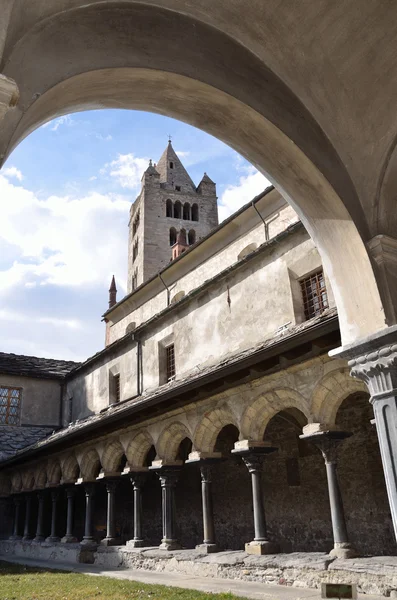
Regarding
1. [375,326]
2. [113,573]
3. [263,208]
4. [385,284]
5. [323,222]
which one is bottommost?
[113,573]

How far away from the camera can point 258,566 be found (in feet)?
28.3

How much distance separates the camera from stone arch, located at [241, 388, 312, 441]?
9.76 m

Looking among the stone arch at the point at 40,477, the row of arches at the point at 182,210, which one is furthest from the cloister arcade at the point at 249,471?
the row of arches at the point at 182,210

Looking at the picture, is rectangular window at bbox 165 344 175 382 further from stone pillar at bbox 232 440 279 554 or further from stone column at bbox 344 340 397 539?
stone column at bbox 344 340 397 539

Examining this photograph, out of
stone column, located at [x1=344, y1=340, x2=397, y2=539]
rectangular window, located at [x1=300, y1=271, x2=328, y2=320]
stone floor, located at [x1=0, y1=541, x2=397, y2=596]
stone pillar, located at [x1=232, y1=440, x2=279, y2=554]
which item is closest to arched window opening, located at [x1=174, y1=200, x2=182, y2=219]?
rectangular window, located at [x1=300, y1=271, x2=328, y2=320]

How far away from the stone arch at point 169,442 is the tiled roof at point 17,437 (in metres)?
11.5

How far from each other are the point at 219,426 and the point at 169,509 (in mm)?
2492

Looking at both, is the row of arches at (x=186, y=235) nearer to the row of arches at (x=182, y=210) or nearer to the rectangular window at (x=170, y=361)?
the row of arches at (x=182, y=210)

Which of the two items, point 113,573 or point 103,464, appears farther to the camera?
point 103,464

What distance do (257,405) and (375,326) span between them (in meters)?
6.30

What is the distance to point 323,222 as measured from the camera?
176 inches

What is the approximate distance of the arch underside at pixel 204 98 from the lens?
281 centimetres

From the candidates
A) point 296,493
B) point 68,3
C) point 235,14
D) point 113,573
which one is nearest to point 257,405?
point 296,493

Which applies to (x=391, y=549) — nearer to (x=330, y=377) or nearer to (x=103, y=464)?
(x=330, y=377)
